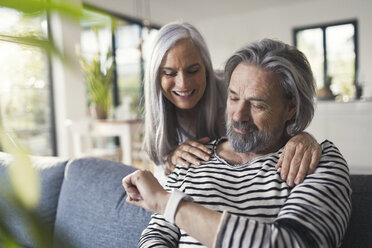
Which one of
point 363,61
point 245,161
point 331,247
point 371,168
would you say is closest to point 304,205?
point 331,247

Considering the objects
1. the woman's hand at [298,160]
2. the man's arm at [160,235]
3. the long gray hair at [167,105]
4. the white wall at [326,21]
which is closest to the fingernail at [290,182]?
the woman's hand at [298,160]

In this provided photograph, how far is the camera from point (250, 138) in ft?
3.87

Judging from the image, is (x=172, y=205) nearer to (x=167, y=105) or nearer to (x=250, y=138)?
(x=250, y=138)

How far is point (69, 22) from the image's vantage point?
27 centimetres

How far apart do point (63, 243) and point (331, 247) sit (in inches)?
31.0

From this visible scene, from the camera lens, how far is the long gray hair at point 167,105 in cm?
168

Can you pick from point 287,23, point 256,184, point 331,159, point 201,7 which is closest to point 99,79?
point 256,184

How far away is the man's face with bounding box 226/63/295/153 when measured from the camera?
1.16 metres

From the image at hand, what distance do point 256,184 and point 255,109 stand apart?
0.85 ft

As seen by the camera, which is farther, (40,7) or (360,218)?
(360,218)

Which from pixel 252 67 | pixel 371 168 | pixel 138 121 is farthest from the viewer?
pixel 138 121

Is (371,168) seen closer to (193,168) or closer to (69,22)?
(193,168)

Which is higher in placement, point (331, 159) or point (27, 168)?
point (27, 168)

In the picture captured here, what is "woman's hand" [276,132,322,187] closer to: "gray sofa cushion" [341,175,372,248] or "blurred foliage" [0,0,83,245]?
"gray sofa cushion" [341,175,372,248]
